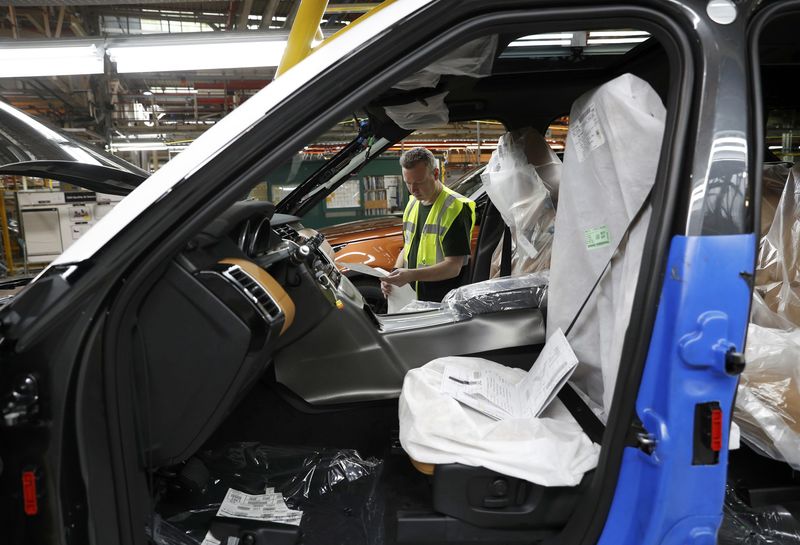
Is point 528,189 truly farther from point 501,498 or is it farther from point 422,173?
point 501,498

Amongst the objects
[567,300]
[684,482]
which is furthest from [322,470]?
[684,482]

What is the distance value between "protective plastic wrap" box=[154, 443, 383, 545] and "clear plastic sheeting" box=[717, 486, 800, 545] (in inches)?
36.6

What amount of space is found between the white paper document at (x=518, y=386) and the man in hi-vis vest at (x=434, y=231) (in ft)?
5.70

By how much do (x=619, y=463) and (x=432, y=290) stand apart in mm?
2528

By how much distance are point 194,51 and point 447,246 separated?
9.16ft

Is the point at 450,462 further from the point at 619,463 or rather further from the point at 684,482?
the point at 684,482

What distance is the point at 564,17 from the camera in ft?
3.75

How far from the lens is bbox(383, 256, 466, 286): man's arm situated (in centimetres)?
338

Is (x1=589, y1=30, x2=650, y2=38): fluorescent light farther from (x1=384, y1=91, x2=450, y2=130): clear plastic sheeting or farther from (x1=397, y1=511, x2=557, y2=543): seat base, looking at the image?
(x1=397, y1=511, x2=557, y2=543): seat base

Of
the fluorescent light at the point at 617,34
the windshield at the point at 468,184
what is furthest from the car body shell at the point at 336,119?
the windshield at the point at 468,184

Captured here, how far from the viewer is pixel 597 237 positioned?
143cm

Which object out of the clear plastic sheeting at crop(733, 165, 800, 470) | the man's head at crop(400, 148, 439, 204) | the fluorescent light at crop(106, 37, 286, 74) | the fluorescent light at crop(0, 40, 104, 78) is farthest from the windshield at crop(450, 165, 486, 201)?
the clear plastic sheeting at crop(733, 165, 800, 470)

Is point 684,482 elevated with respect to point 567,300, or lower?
lower

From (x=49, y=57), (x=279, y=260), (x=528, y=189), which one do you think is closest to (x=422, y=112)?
(x=528, y=189)
